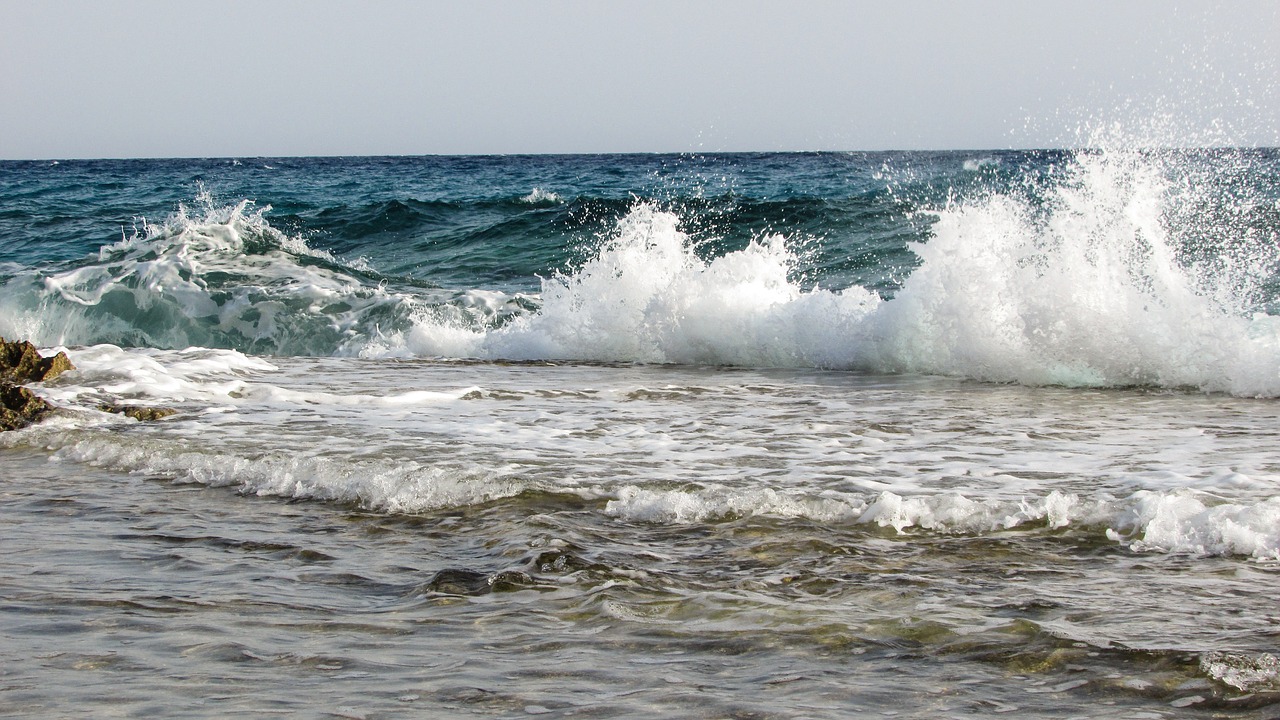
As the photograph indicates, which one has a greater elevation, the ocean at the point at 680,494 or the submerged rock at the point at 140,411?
the ocean at the point at 680,494

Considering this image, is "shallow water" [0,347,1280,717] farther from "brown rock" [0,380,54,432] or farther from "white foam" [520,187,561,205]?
"white foam" [520,187,561,205]

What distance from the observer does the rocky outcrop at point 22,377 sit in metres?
6.14

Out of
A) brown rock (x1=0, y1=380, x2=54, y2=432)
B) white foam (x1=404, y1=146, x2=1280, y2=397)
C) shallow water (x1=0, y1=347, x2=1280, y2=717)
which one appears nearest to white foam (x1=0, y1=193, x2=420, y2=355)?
white foam (x1=404, y1=146, x2=1280, y2=397)

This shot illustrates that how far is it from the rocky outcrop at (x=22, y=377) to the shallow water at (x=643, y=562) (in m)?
0.19

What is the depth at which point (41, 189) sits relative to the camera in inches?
1150

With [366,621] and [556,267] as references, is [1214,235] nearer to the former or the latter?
[556,267]

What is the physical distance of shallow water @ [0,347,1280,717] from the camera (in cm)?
260

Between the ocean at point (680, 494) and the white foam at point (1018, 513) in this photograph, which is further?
the white foam at point (1018, 513)

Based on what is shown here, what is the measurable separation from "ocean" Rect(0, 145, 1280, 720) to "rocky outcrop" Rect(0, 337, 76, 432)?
0.52 ft

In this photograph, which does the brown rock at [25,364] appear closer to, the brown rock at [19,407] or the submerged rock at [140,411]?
the brown rock at [19,407]

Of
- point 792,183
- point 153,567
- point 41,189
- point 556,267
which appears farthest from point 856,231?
point 41,189

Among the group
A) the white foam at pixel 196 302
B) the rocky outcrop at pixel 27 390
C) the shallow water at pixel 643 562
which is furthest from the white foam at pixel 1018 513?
the white foam at pixel 196 302

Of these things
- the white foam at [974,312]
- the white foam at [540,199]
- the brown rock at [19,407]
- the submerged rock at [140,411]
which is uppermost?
the white foam at [540,199]

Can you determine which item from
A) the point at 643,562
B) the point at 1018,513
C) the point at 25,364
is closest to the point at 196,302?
the point at 25,364
